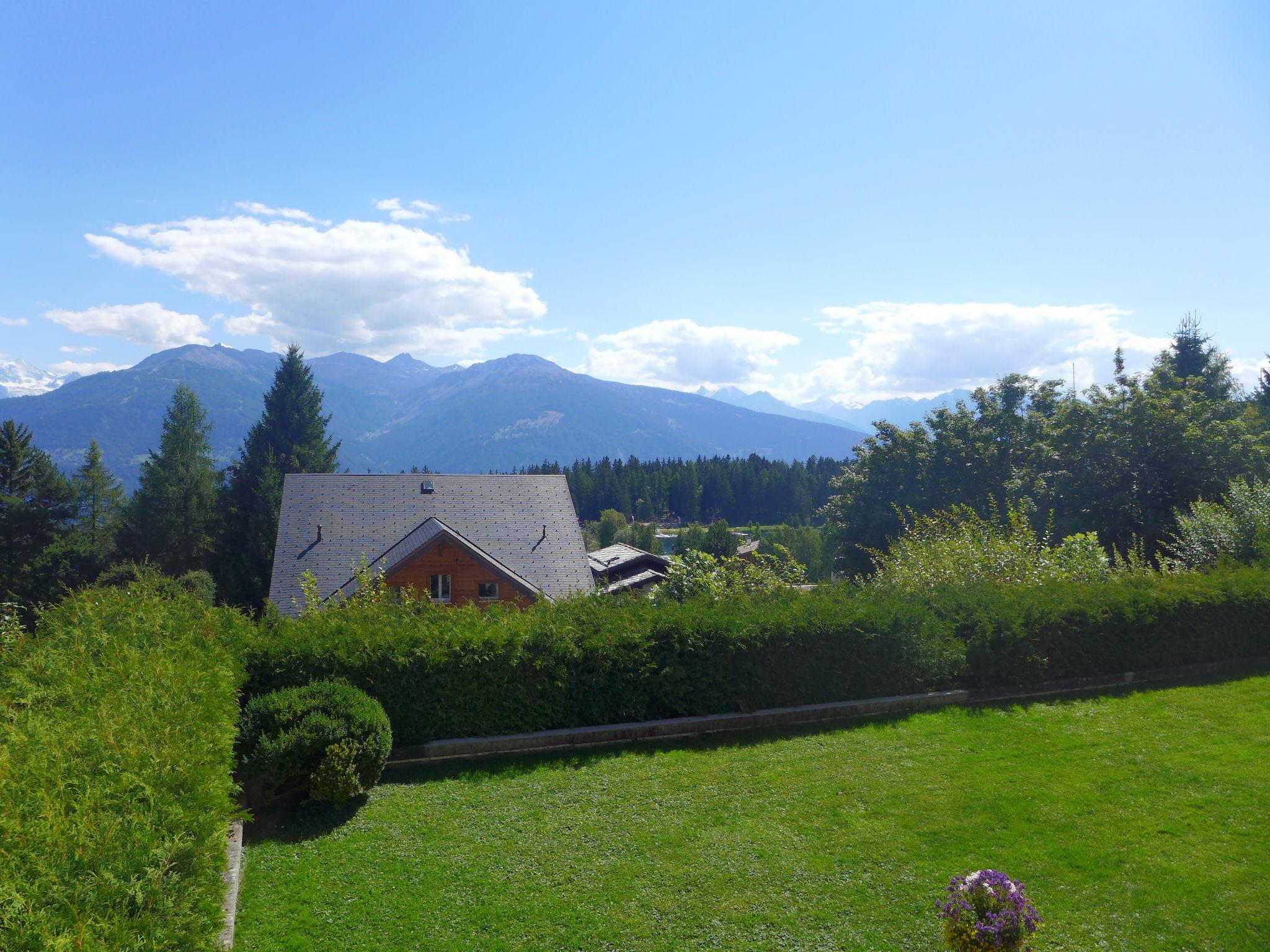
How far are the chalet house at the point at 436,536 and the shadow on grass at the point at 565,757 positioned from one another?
1272cm

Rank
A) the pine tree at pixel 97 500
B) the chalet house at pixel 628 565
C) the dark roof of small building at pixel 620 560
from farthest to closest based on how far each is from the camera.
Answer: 1. the dark roof of small building at pixel 620 560
2. the pine tree at pixel 97 500
3. the chalet house at pixel 628 565

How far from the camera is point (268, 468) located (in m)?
46.0

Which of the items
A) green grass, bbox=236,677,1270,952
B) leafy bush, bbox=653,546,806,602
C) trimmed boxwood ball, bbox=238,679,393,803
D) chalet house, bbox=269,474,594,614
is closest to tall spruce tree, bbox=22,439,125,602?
chalet house, bbox=269,474,594,614

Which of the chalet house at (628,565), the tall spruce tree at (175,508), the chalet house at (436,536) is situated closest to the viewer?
the chalet house at (436,536)

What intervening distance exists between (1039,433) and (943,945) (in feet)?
114

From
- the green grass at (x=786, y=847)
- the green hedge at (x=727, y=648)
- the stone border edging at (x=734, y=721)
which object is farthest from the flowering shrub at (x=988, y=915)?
the green hedge at (x=727, y=648)

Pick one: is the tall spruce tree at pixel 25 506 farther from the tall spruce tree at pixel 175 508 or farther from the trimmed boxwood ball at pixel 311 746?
the trimmed boxwood ball at pixel 311 746

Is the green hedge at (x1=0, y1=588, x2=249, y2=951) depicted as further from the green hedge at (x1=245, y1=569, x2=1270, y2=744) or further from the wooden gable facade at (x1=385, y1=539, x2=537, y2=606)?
the wooden gable facade at (x1=385, y1=539, x2=537, y2=606)

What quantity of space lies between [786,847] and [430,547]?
1897 cm

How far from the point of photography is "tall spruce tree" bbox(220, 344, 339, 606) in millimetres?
44156

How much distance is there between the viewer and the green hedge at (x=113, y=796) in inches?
120

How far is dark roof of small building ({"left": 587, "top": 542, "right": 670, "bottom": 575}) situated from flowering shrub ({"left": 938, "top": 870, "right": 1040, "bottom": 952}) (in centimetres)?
4300

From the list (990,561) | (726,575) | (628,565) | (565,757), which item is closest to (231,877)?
(565,757)

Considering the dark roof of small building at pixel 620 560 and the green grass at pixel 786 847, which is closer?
the green grass at pixel 786 847
